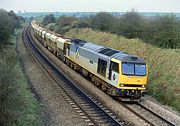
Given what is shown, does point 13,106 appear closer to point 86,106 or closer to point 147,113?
point 86,106

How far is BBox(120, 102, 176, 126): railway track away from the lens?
1706 cm

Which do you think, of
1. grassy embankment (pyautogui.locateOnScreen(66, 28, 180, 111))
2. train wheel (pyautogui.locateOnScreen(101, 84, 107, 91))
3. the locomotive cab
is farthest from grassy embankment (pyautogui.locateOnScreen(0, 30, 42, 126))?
grassy embankment (pyautogui.locateOnScreen(66, 28, 180, 111))

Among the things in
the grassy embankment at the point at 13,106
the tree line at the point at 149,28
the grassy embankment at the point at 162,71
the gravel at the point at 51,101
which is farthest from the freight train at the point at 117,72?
the tree line at the point at 149,28

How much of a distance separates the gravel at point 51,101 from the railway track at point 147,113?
10.6 ft

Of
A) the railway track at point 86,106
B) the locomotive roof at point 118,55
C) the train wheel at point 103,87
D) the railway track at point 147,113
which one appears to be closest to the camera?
the railway track at point 86,106

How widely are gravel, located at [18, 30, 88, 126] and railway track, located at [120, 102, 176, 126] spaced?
Result: 3.23 m

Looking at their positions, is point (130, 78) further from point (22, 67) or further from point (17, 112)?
point (22, 67)

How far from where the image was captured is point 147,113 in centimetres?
1883

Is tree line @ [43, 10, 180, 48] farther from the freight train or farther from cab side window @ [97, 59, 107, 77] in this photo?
cab side window @ [97, 59, 107, 77]

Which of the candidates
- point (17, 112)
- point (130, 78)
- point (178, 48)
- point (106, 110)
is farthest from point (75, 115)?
point (178, 48)

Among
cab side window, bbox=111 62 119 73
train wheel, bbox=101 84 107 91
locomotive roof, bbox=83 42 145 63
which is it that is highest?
locomotive roof, bbox=83 42 145 63

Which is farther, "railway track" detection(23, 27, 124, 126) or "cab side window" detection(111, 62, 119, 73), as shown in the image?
"cab side window" detection(111, 62, 119, 73)

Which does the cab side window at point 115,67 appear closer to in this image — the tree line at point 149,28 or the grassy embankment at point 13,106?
the grassy embankment at point 13,106

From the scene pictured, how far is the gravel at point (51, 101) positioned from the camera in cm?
1726
